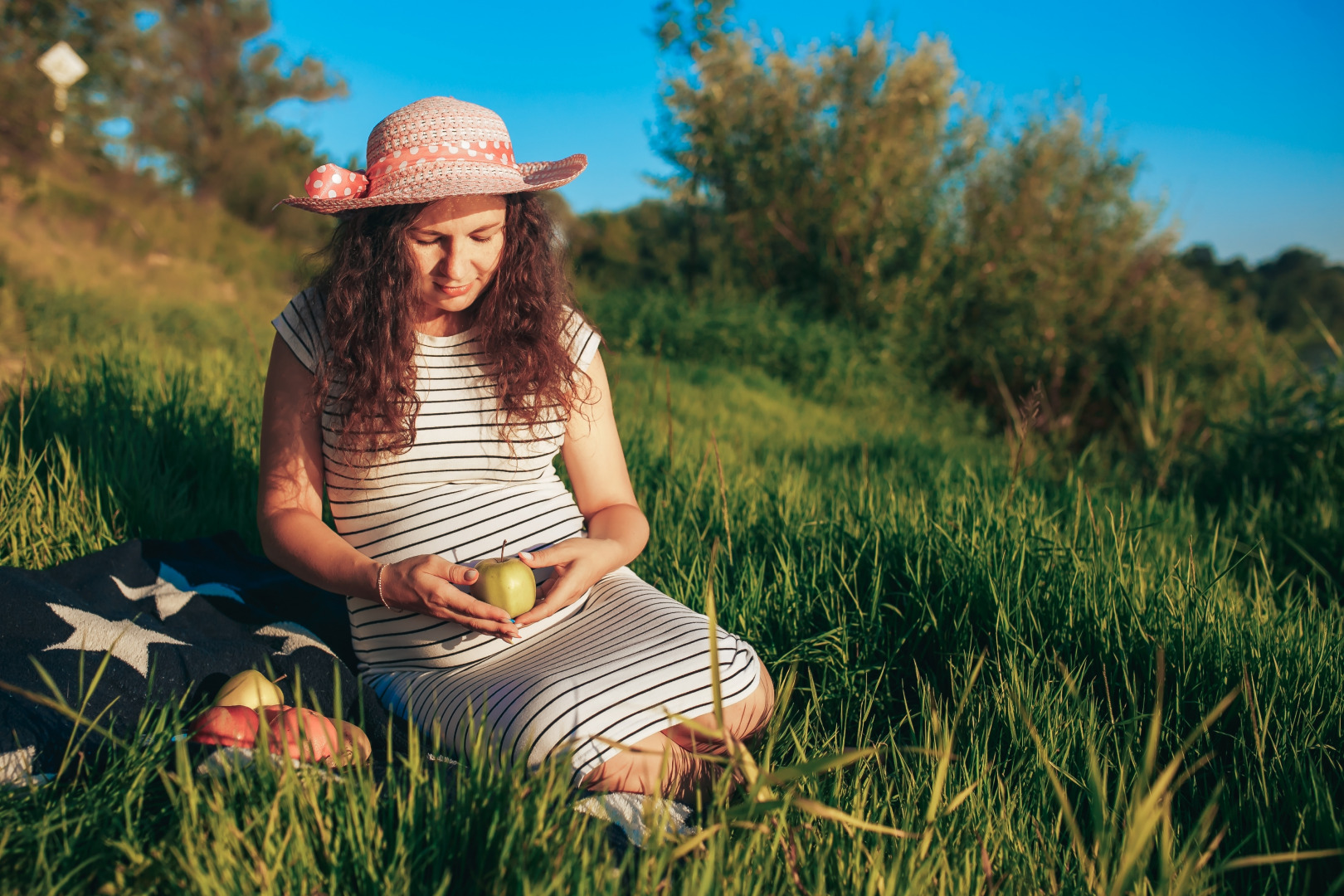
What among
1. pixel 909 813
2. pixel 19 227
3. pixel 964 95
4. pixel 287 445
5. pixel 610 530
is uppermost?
pixel 964 95

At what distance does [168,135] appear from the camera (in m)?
23.1

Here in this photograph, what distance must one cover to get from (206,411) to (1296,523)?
16.2 ft

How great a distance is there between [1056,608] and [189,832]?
2111 mm

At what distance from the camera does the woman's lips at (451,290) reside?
6.94 ft

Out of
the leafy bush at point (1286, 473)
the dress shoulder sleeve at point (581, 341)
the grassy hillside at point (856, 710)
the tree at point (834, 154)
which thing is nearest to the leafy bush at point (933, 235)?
the tree at point (834, 154)

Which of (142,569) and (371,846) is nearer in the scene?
(371,846)

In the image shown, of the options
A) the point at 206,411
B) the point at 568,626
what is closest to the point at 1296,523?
the point at 568,626

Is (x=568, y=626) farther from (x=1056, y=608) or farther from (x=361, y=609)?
(x=1056, y=608)

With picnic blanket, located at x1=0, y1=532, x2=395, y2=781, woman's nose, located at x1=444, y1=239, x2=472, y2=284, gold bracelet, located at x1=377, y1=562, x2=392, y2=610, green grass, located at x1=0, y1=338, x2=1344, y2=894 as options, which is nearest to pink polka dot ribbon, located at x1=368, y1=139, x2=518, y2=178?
woman's nose, located at x1=444, y1=239, x2=472, y2=284

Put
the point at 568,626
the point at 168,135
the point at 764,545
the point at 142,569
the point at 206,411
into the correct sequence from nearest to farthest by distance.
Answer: the point at 568,626 < the point at 142,569 < the point at 764,545 < the point at 206,411 < the point at 168,135

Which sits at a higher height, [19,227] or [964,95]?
[964,95]

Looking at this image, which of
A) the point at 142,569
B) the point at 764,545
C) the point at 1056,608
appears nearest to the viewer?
the point at 1056,608

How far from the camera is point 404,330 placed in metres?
2.13

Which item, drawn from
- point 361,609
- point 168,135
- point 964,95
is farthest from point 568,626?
point 168,135
